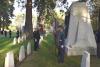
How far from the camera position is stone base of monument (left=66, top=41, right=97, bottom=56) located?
23828 mm

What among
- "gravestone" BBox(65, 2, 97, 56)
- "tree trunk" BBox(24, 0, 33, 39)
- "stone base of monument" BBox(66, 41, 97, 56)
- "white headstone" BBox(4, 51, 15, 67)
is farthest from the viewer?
"tree trunk" BBox(24, 0, 33, 39)

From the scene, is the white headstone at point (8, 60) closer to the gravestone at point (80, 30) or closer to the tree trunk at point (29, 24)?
the gravestone at point (80, 30)

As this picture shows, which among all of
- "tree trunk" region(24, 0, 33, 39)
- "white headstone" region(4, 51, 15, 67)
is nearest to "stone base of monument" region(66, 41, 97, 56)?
"white headstone" region(4, 51, 15, 67)

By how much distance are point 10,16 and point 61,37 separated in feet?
297

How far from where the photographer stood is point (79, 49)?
24.0 meters

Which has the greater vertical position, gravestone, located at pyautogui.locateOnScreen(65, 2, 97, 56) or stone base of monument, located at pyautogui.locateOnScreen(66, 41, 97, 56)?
gravestone, located at pyautogui.locateOnScreen(65, 2, 97, 56)

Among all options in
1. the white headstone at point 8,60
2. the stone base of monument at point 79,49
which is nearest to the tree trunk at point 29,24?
the stone base of monument at point 79,49

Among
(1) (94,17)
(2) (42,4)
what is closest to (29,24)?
(2) (42,4)

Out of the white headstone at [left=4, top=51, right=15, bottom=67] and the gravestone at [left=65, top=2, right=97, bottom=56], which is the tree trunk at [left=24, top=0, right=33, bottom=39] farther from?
the white headstone at [left=4, top=51, right=15, bottom=67]

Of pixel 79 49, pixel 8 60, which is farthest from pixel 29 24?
pixel 8 60

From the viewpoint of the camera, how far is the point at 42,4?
47188mm

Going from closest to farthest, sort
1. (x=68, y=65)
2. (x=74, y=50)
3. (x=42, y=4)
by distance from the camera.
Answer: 1. (x=68, y=65)
2. (x=74, y=50)
3. (x=42, y=4)

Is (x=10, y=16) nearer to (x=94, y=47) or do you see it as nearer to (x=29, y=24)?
(x=29, y=24)

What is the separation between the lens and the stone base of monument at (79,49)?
78.2ft
